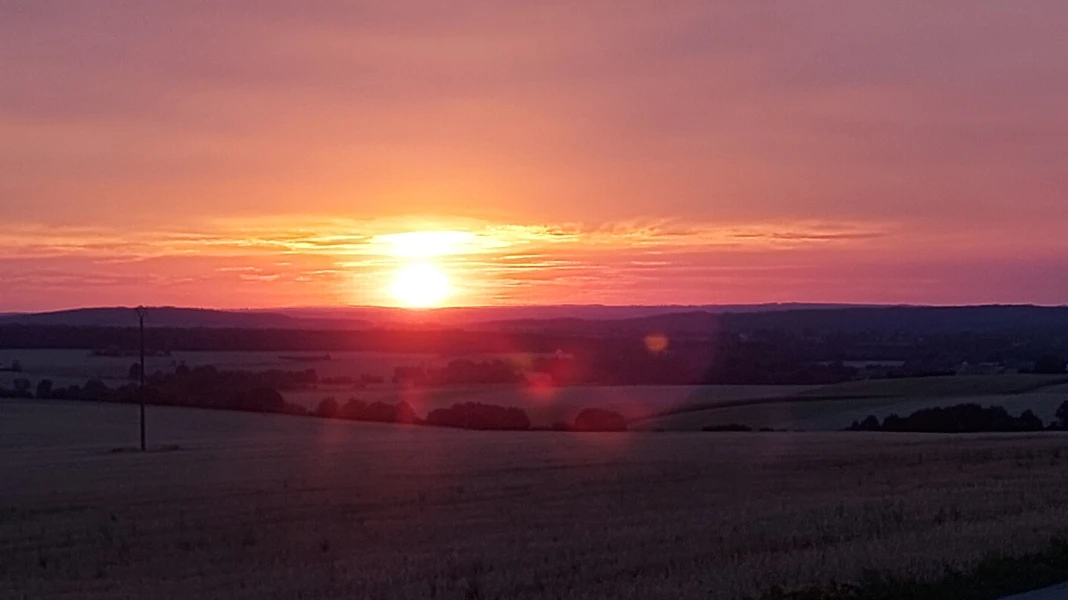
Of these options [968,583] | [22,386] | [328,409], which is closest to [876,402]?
[328,409]

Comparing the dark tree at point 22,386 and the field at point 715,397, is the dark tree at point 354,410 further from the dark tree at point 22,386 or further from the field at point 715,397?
the dark tree at point 22,386

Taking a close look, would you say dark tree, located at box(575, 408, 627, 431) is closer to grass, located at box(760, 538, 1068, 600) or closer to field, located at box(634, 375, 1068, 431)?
field, located at box(634, 375, 1068, 431)

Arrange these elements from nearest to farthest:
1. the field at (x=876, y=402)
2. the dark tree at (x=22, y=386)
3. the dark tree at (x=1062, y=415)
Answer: the dark tree at (x=1062, y=415)
the field at (x=876, y=402)
the dark tree at (x=22, y=386)

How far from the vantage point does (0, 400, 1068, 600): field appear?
15.6 meters

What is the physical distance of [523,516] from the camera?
24.2 meters

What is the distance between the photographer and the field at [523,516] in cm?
1562

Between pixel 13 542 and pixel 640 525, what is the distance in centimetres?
1078

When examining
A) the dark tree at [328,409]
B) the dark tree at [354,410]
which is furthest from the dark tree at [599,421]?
the dark tree at [328,409]

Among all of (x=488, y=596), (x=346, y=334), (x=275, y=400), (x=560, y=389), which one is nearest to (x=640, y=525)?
(x=488, y=596)

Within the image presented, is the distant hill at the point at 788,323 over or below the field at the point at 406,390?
over

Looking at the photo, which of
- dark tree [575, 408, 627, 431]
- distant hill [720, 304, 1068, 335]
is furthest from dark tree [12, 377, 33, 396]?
distant hill [720, 304, 1068, 335]

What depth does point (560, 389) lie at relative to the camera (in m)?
84.7

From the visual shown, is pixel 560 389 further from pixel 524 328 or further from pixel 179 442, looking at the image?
pixel 524 328

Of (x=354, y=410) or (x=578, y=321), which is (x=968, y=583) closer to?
(x=354, y=410)
